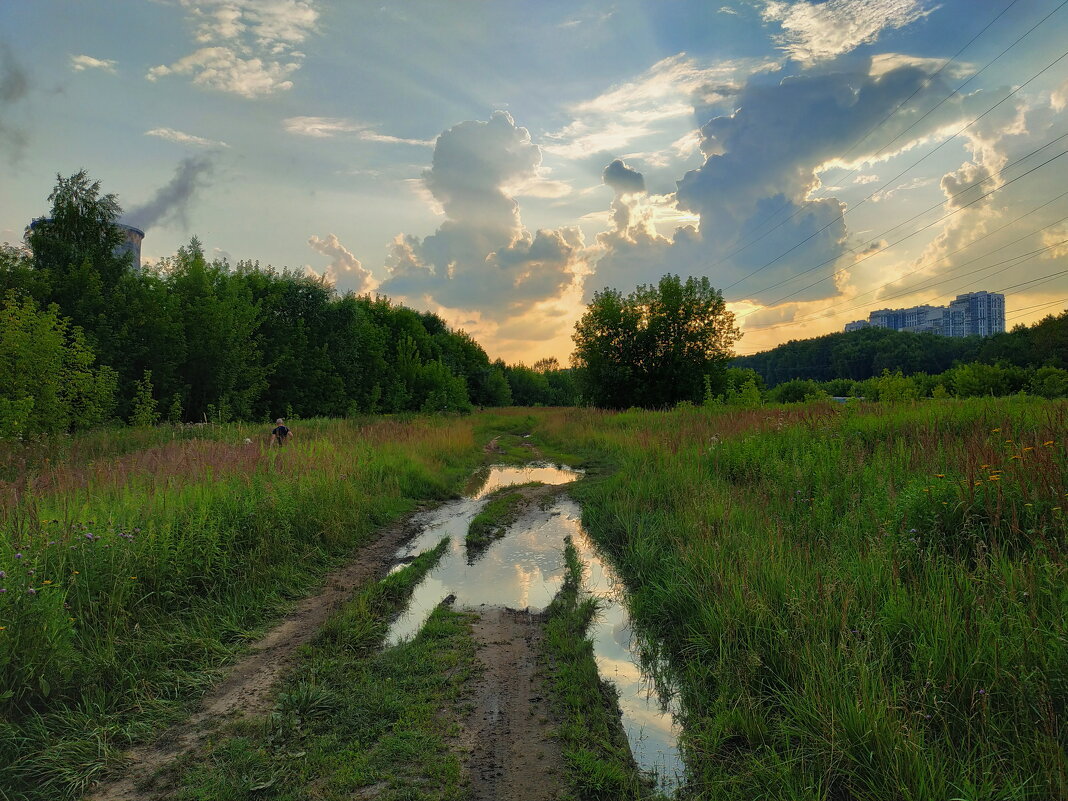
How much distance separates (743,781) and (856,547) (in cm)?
284

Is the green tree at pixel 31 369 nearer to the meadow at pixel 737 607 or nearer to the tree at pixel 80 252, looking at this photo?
the meadow at pixel 737 607

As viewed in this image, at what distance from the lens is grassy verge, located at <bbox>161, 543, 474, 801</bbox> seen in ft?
9.87

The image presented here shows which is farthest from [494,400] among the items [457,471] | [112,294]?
[457,471]

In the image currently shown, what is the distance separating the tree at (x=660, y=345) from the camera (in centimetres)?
3500

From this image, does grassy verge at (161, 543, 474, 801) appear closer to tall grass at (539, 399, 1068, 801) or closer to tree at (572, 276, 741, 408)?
tall grass at (539, 399, 1068, 801)

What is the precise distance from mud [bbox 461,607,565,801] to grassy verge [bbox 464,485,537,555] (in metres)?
3.31

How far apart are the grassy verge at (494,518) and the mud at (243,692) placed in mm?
1952

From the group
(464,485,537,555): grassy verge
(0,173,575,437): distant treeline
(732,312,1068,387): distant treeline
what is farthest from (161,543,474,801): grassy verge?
(732,312,1068,387): distant treeline

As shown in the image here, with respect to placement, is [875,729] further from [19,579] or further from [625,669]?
[19,579]

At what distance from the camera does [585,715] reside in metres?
3.72

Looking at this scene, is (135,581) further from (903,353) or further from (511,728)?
(903,353)

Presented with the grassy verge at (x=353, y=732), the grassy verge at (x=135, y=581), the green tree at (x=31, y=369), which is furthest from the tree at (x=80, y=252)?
the grassy verge at (x=353, y=732)

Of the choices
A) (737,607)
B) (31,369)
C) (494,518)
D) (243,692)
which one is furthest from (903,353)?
(243,692)

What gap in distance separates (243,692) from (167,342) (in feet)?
82.7
